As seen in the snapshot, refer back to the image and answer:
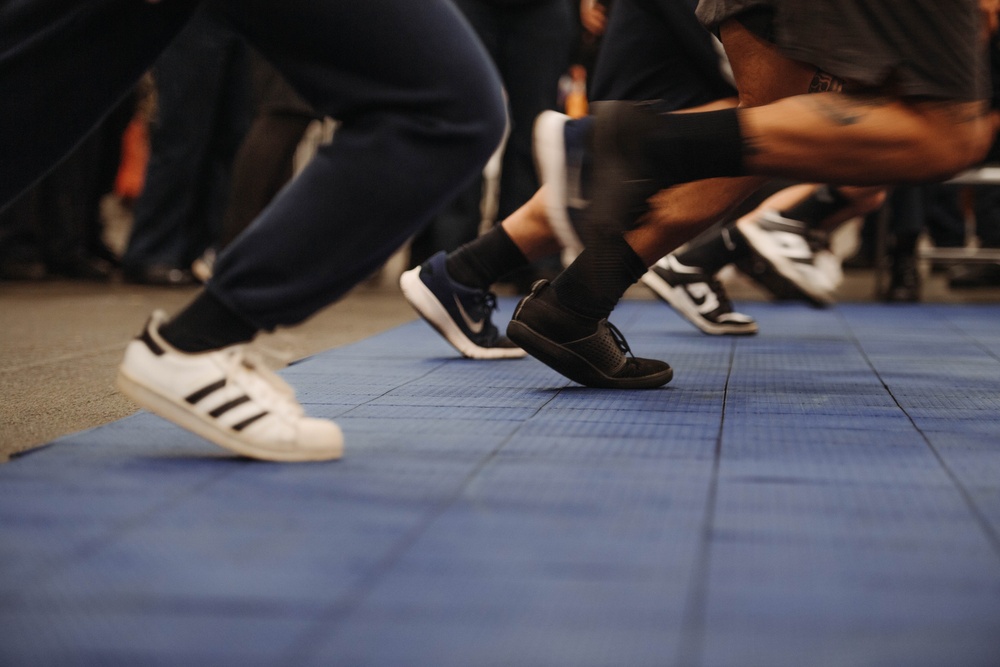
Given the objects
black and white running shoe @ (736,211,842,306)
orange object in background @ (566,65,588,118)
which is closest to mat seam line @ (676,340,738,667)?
black and white running shoe @ (736,211,842,306)

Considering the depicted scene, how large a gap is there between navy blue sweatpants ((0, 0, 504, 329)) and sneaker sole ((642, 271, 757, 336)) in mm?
1620

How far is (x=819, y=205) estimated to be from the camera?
3.34 metres

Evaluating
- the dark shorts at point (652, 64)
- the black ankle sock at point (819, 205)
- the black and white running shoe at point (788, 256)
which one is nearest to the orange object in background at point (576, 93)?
the black ankle sock at point (819, 205)

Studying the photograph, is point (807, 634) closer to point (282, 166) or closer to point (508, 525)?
point (508, 525)

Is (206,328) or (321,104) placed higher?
(321,104)

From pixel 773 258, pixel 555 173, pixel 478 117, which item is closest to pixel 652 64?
pixel 773 258

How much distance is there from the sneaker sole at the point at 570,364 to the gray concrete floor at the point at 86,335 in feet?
2.21

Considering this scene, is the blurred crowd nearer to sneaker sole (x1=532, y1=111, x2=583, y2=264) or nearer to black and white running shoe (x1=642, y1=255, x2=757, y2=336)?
black and white running shoe (x1=642, y1=255, x2=757, y2=336)

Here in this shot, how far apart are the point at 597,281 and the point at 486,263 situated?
59 cm

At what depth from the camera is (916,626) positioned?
871 mm

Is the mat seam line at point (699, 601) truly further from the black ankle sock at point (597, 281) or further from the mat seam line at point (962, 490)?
the black ankle sock at point (597, 281)

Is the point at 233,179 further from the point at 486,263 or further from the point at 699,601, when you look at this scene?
the point at 699,601

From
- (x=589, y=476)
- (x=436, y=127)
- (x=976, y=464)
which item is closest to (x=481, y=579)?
(x=589, y=476)

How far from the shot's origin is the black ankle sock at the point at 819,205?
3.31 m
